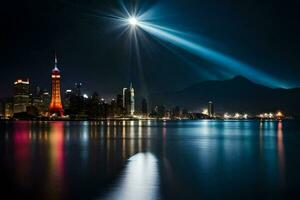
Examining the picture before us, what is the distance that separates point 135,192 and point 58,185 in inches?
140

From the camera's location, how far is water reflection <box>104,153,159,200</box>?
15734 mm

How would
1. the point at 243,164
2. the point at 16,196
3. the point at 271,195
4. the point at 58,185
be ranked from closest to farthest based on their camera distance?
the point at 16,196 < the point at 271,195 < the point at 58,185 < the point at 243,164

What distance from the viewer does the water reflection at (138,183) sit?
15.7 meters

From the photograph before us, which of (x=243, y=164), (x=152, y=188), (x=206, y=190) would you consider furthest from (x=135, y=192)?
(x=243, y=164)

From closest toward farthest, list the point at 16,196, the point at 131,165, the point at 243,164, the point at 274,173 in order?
1. the point at 16,196
2. the point at 274,173
3. the point at 131,165
4. the point at 243,164

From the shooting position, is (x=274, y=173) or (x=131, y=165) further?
(x=131, y=165)

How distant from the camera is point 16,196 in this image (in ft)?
51.1

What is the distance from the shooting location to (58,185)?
18.0 m

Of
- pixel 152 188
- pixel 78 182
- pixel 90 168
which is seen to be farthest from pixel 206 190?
pixel 90 168

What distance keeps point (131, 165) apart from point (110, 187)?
25.0 feet

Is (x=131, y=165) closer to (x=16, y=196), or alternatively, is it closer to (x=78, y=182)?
(x=78, y=182)

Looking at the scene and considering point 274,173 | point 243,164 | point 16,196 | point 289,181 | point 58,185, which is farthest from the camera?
point 243,164

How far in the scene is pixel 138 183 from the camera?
1828 cm

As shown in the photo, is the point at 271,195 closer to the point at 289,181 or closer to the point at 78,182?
the point at 289,181
